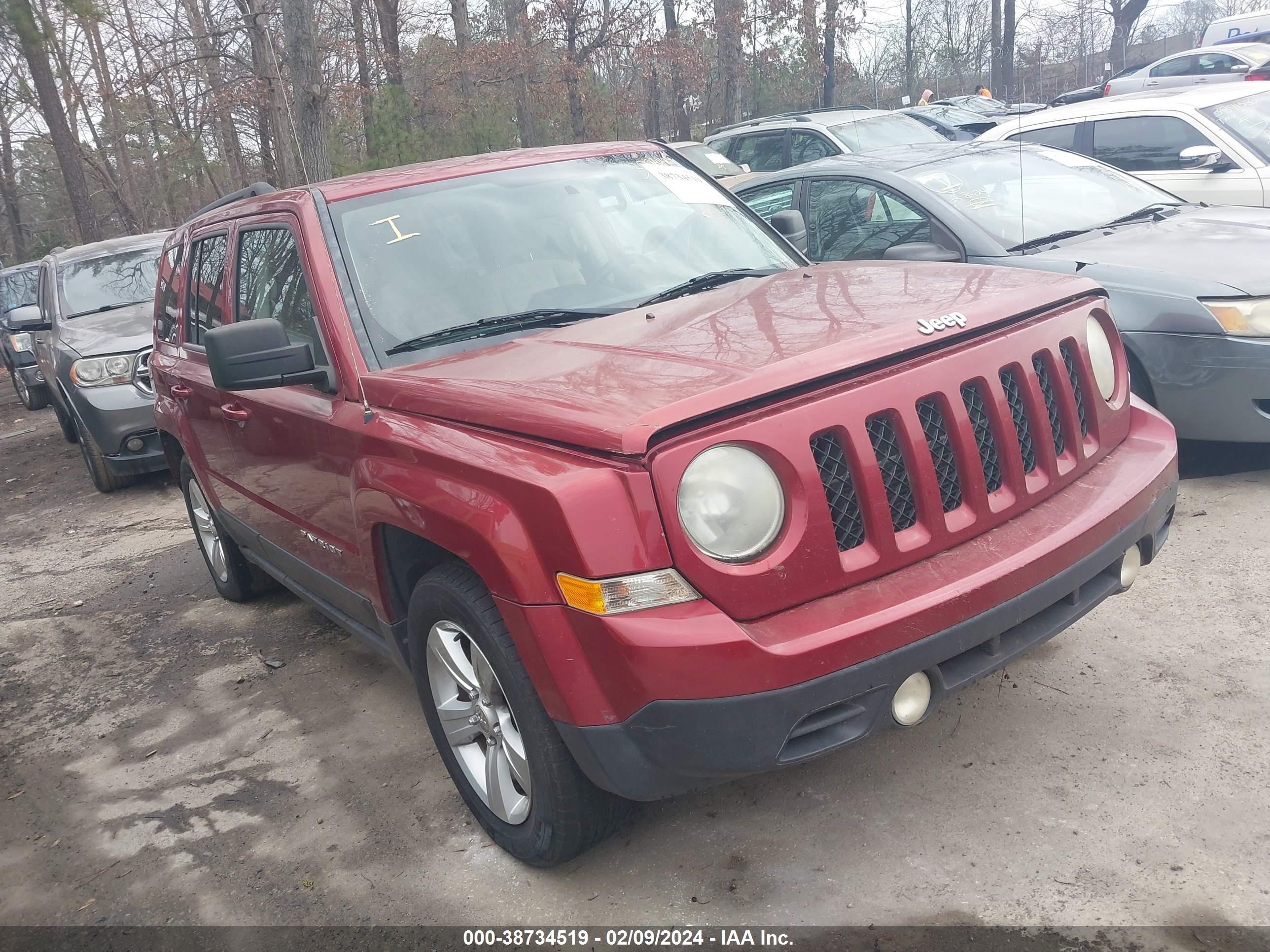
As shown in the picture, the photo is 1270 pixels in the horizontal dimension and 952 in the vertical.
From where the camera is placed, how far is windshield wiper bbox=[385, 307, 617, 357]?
3.32 m

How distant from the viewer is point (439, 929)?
2.76 meters

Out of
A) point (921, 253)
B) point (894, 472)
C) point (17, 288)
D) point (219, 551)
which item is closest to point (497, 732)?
point (894, 472)

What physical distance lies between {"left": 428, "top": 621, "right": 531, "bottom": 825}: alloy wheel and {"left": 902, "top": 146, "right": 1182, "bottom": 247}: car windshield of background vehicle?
12.7 ft

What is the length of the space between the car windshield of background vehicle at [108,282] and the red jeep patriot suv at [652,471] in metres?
6.10

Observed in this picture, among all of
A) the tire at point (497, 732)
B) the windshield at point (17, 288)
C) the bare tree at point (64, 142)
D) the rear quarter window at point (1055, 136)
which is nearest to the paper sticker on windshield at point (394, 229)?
the tire at point (497, 732)

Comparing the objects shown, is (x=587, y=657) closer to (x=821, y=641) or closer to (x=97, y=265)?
(x=821, y=641)

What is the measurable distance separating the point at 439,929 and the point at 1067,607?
176 centimetres

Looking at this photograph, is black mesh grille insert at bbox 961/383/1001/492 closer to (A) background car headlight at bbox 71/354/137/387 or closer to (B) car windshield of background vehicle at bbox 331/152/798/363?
(B) car windshield of background vehicle at bbox 331/152/798/363

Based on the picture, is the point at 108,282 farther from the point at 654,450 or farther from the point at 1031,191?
the point at 654,450

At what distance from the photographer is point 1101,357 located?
10.4 feet

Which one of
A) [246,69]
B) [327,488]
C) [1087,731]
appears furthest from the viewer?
[246,69]

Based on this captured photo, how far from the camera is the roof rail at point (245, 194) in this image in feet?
14.9

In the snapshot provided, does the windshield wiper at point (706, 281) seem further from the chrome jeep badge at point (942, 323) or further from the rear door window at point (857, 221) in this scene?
the rear door window at point (857, 221)

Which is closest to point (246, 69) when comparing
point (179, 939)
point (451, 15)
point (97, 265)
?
point (451, 15)
